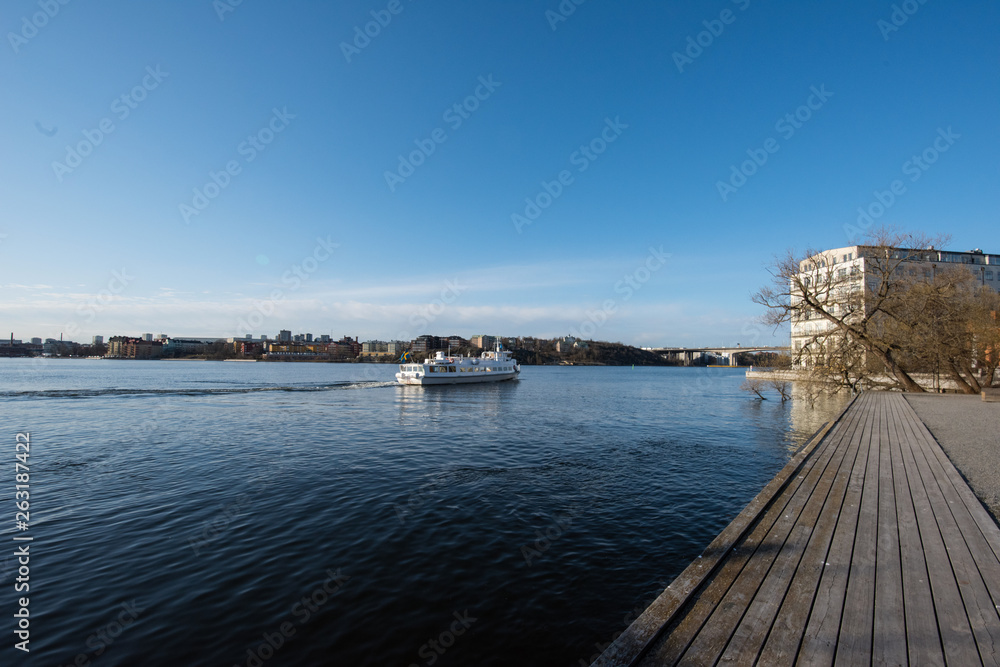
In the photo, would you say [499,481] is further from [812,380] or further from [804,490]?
[812,380]

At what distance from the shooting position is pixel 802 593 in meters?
4.45

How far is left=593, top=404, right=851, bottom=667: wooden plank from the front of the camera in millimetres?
3516

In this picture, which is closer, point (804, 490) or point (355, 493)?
point (804, 490)

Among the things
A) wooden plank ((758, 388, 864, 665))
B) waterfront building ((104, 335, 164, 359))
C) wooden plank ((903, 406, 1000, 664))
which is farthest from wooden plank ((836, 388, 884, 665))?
waterfront building ((104, 335, 164, 359))

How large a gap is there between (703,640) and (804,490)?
19.5 feet

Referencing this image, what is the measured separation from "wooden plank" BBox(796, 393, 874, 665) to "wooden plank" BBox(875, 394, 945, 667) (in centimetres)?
31

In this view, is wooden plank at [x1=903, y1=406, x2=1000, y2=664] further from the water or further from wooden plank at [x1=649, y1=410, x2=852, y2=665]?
the water

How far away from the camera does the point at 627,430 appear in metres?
22.9

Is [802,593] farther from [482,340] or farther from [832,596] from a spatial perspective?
[482,340]

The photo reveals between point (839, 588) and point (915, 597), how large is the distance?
62cm

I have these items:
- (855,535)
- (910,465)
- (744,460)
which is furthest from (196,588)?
(744,460)

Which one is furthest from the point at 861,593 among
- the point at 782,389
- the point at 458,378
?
the point at 458,378

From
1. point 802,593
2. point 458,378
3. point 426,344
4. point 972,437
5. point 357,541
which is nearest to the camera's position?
point 802,593

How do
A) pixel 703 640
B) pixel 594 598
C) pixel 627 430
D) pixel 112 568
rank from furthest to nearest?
pixel 627 430 < pixel 112 568 < pixel 594 598 < pixel 703 640
